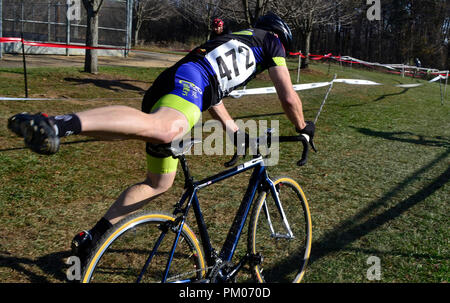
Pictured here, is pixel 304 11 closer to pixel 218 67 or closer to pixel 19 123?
pixel 218 67

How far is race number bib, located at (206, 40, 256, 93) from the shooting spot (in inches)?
117

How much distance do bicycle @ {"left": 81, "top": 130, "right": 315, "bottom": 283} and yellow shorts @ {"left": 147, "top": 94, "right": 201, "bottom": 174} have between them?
0.18 m

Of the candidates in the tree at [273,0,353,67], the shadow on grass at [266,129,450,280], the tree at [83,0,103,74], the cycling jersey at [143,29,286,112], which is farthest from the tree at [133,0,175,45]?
the cycling jersey at [143,29,286,112]

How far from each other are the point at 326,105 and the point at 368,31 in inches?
1792

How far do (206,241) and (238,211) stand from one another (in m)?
0.37

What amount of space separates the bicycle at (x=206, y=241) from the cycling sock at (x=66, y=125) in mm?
636

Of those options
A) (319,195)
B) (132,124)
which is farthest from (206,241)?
(319,195)

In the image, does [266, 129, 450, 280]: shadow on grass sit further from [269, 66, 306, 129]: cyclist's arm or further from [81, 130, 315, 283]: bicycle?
[269, 66, 306, 129]: cyclist's arm

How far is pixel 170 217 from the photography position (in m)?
2.39

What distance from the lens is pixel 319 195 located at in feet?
17.7

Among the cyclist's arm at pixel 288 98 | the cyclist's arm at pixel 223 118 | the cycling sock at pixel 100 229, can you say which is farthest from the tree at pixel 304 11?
the cycling sock at pixel 100 229

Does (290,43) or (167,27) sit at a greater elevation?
(167,27)
